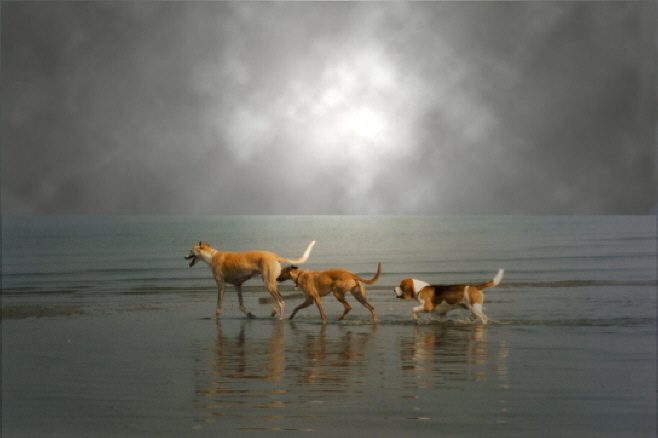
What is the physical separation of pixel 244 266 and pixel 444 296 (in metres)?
2.66

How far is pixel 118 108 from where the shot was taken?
26.0 meters

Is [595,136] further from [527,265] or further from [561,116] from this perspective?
[527,265]

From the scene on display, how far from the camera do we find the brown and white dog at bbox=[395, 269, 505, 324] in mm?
9398

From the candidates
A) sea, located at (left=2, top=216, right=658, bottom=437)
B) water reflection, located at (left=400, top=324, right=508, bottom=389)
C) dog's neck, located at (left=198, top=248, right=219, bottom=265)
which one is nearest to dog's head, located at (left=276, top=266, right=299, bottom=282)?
sea, located at (left=2, top=216, right=658, bottom=437)

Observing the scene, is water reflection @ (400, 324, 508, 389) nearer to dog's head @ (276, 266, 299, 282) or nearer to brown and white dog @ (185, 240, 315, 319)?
dog's head @ (276, 266, 299, 282)

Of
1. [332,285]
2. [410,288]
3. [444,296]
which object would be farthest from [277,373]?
[444,296]

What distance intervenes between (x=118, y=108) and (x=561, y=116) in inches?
606

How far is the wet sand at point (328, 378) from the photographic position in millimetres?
5453

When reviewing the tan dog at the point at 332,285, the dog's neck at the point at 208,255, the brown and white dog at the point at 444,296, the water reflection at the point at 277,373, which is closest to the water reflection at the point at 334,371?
the water reflection at the point at 277,373

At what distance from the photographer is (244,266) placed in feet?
34.1

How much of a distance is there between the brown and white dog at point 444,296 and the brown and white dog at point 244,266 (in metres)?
1.40

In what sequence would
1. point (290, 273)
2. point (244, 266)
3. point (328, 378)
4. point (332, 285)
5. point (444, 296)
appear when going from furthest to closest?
point (244, 266) < point (290, 273) < point (332, 285) < point (444, 296) < point (328, 378)

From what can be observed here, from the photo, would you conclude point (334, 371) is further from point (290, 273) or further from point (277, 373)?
point (290, 273)

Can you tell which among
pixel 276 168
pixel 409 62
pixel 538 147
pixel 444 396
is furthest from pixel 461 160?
pixel 444 396
